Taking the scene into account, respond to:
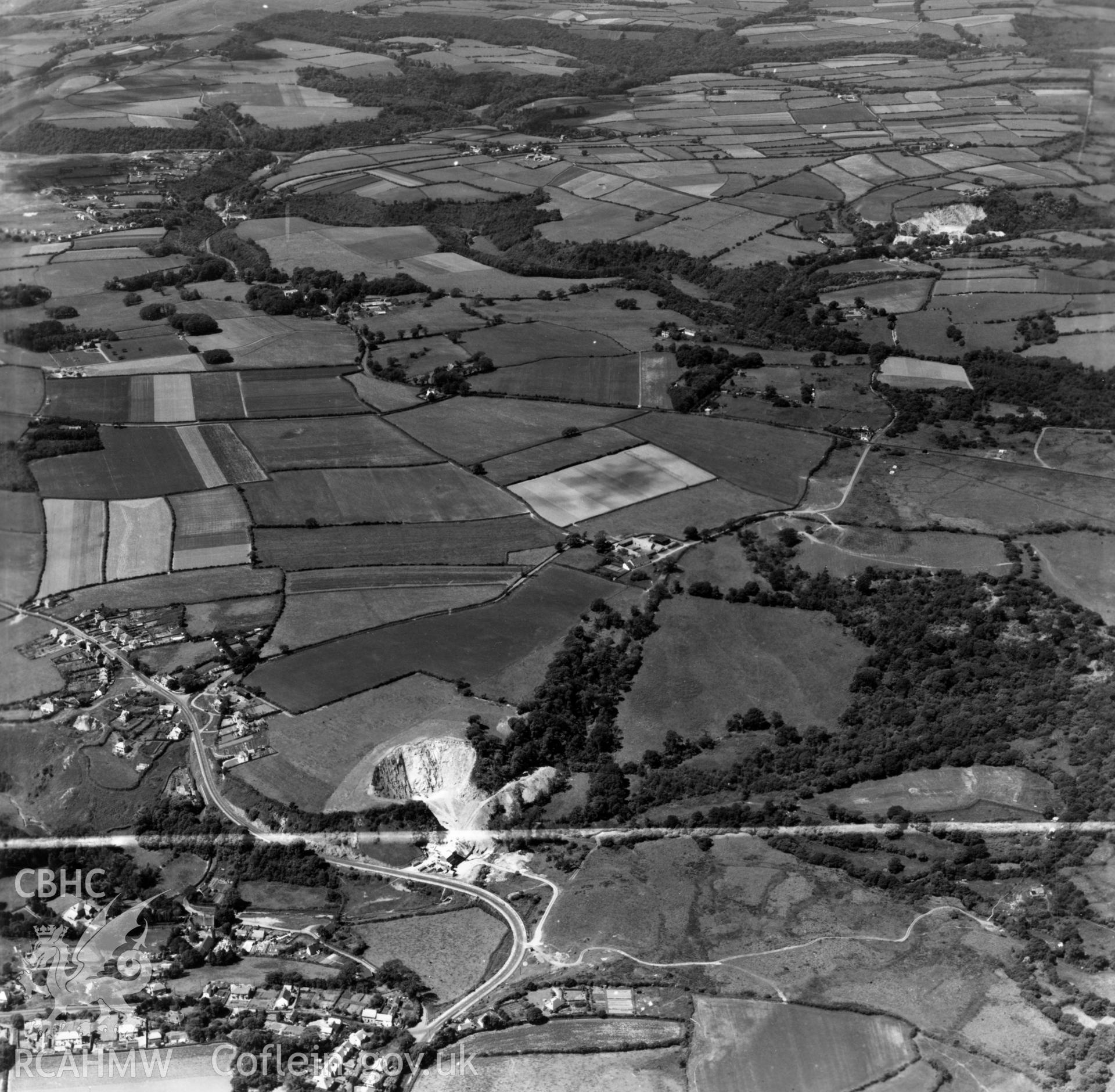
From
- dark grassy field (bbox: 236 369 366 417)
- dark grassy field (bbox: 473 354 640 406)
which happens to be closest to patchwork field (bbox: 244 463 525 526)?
dark grassy field (bbox: 236 369 366 417)

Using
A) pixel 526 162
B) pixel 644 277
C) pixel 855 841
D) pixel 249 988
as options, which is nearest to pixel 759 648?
pixel 855 841

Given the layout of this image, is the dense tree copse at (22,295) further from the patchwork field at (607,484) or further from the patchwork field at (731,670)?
the patchwork field at (731,670)

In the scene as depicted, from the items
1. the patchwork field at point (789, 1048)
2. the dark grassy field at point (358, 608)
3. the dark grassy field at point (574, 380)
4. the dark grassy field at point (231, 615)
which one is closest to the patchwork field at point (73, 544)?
the dark grassy field at point (231, 615)

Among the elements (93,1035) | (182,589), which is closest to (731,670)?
(182,589)

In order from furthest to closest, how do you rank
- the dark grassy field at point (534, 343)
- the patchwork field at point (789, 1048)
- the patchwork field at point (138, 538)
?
the dark grassy field at point (534, 343) < the patchwork field at point (138, 538) < the patchwork field at point (789, 1048)

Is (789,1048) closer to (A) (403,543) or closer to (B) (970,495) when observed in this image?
(A) (403,543)

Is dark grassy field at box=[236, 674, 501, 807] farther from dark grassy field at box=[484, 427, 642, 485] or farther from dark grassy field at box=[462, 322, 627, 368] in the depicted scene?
dark grassy field at box=[462, 322, 627, 368]

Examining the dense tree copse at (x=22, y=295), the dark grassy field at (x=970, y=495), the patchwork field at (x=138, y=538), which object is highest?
the dense tree copse at (x=22, y=295)

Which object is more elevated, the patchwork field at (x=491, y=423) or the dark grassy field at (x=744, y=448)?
the patchwork field at (x=491, y=423)
